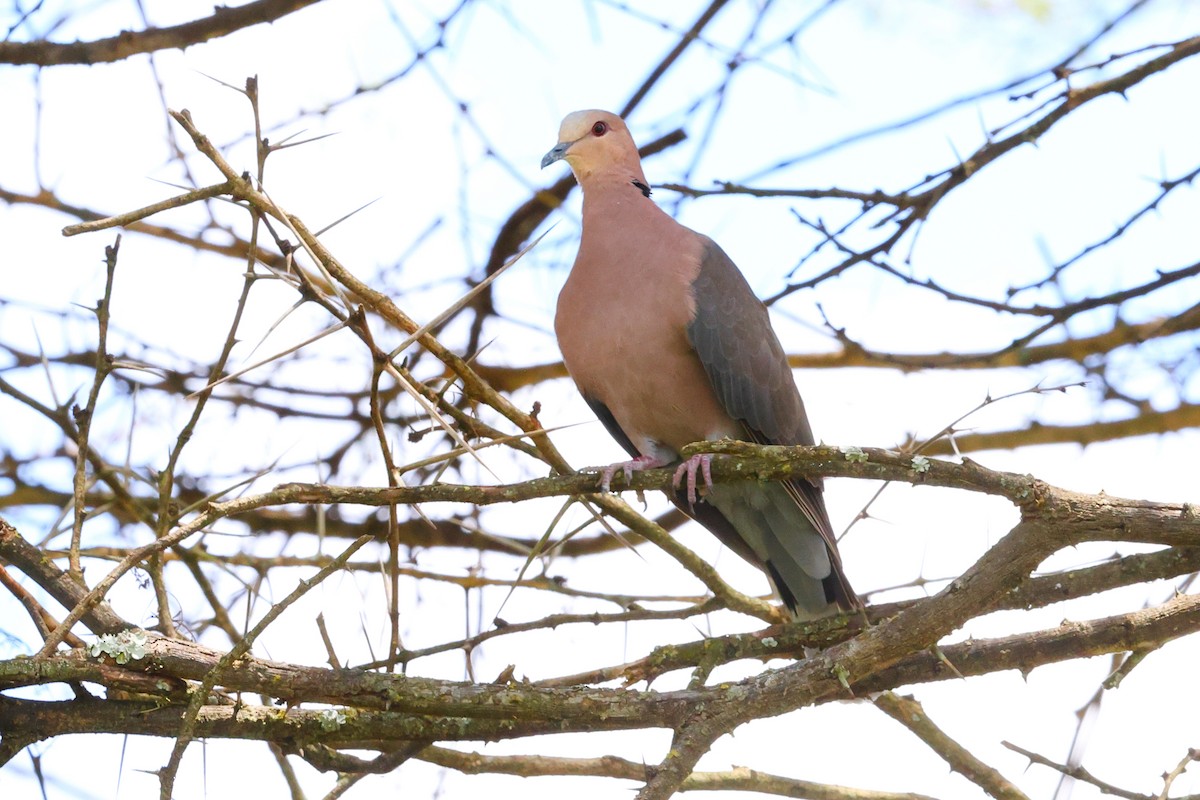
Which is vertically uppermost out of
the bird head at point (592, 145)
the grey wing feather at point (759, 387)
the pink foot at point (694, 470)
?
the bird head at point (592, 145)

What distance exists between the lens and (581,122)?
4.42 meters

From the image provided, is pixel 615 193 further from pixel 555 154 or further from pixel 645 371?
pixel 645 371

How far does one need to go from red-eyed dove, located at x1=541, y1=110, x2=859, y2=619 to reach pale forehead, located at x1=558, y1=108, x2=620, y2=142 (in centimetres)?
30

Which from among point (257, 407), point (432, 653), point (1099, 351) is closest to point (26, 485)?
point (257, 407)

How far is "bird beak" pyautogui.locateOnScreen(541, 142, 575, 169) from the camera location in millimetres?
4398

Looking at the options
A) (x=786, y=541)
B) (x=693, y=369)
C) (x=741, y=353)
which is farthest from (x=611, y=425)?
(x=786, y=541)

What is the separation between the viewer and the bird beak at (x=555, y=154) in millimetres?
Result: 4398

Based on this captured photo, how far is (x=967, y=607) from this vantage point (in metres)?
2.67

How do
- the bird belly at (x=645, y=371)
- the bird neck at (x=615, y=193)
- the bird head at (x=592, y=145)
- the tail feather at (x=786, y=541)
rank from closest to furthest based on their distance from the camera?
1. the bird belly at (x=645, y=371)
2. the tail feather at (x=786, y=541)
3. the bird neck at (x=615, y=193)
4. the bird head at (x=592, y=145)

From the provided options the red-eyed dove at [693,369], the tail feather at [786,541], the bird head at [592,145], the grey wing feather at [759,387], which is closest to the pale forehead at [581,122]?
the bird head at [592,145]

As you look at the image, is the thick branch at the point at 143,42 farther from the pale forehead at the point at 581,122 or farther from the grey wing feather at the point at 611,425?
the grey wing feather at the point at 611,425

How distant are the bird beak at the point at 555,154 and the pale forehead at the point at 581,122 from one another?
0.03m

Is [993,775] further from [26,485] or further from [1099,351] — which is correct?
[26,485]

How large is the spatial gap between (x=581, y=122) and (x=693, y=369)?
3.58 ft
